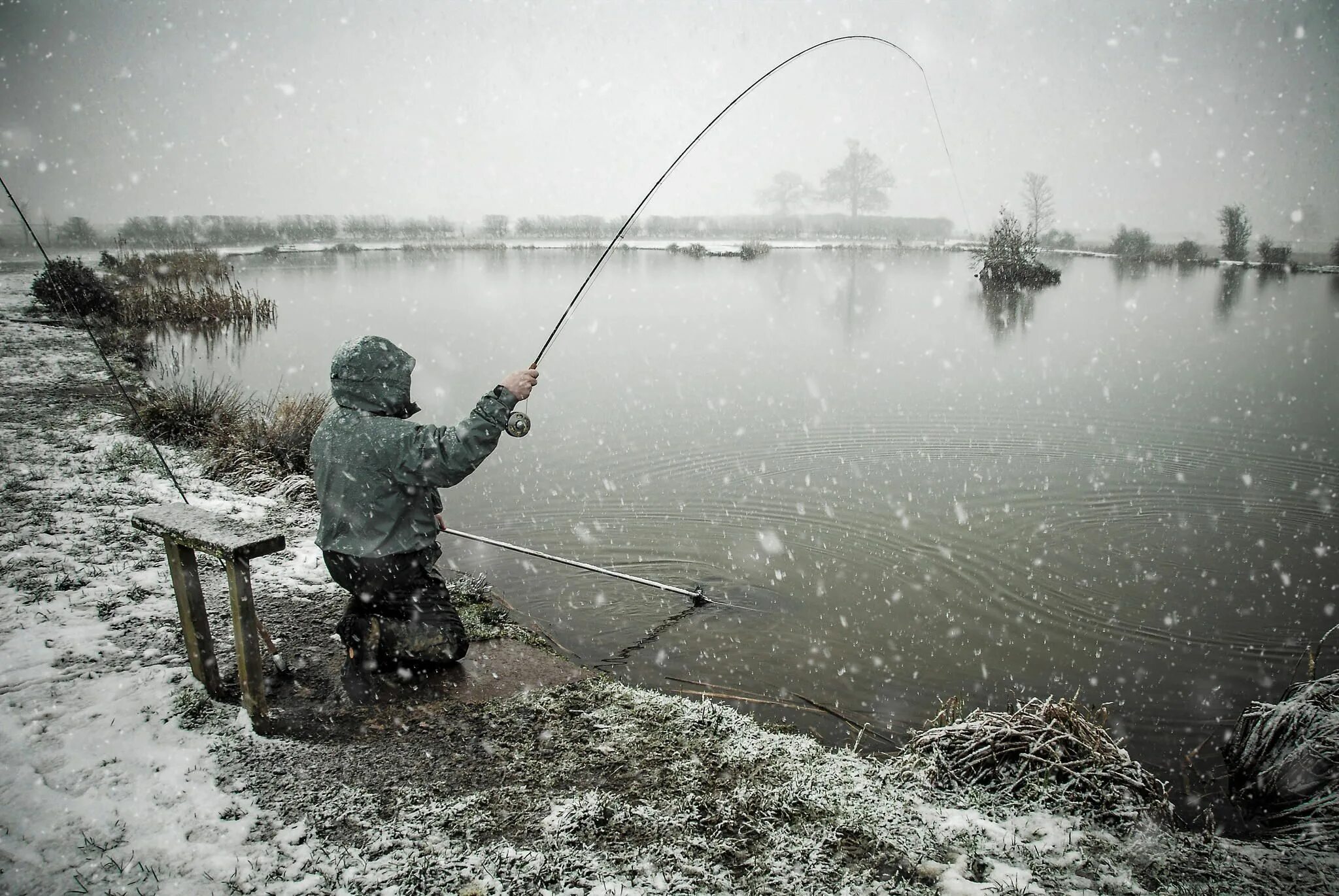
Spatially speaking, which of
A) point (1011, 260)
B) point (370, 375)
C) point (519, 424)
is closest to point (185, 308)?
point (370, 375)

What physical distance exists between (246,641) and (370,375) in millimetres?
1272

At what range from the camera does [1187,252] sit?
4097cm

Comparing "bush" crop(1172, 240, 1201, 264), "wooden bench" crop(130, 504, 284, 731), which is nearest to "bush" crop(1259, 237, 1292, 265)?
"bush" crop(1172, 240, 1201, 264)

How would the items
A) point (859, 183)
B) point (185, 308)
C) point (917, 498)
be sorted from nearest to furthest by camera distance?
point (917, 498)
point (185, 308)
point (859, 183)

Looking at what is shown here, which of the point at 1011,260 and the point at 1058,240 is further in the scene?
the point at 1058,240

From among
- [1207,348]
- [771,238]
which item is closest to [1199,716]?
[1207,348]

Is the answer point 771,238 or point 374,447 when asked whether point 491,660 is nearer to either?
point 374,447

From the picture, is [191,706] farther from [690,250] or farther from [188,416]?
[690,250]

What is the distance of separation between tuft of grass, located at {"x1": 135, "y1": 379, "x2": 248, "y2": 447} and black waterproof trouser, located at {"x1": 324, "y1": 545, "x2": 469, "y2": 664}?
5.61 metres

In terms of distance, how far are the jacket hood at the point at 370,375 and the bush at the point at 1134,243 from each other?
52.1 meters

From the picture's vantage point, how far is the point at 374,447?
11.2ft

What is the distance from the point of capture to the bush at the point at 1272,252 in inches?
1495

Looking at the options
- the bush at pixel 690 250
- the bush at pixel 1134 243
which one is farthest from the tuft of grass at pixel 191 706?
the bush at pixel 1134 243

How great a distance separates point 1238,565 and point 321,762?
7117 millimetres
